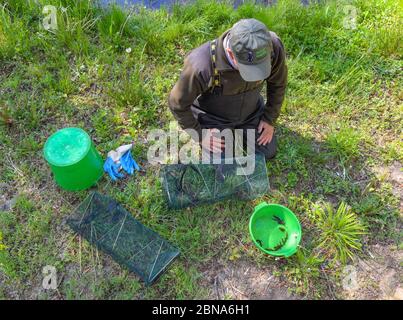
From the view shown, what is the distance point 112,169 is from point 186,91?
96cm

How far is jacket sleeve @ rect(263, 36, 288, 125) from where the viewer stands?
2525 millimetres

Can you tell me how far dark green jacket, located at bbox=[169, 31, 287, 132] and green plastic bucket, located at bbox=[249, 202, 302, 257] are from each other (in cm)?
80

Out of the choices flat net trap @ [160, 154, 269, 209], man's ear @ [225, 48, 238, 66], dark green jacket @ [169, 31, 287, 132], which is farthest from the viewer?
flat net trap @ [160, 154, 269, 209]

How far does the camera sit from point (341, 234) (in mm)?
2865

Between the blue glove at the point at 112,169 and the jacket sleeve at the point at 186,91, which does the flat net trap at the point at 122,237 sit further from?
the jacket sleeve at the point at 186,91

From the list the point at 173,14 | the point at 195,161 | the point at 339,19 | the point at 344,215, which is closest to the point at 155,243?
the point at 195,161

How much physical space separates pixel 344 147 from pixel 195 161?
119cm

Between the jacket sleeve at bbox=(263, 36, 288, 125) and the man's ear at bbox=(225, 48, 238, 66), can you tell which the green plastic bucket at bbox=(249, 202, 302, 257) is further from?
the man's ear at bbox=(225, 48, 238, 66)

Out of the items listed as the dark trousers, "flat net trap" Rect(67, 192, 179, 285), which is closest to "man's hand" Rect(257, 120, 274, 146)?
the dark trousers

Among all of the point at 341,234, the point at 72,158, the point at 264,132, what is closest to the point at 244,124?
the point at 264,132

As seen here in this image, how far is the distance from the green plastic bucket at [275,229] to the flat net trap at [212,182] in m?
0.17

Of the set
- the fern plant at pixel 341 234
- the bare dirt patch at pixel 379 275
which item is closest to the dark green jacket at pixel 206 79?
the fern plant at pixel 341 234

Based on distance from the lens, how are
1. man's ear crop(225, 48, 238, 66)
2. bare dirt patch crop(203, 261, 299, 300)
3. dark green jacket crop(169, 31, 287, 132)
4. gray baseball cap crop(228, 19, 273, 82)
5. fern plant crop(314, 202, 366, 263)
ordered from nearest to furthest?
1. gray baseball cap crop(228, 19, 273, 82)
2. man's ear crop(225, 48, 238, 66)
3. dark green jacket crop(169, 31, 287, 132)
4. bare dirt patch crop(203, 261, 299, 300)
5. fern plant crop(314, 202, 366, 263)

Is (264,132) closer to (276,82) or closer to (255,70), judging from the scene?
(276,82)
